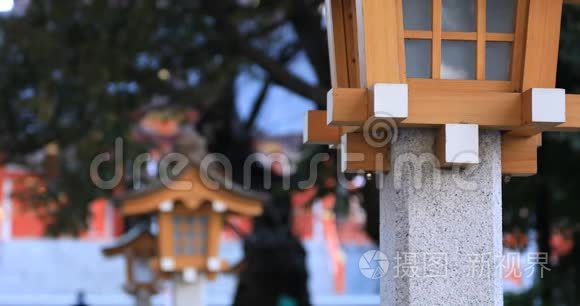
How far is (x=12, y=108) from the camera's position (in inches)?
366

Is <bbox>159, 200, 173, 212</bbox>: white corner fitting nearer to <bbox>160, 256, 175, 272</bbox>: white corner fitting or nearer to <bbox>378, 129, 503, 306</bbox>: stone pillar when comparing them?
<bbox>160, 256, 175, 272</bbox>: white corner fitting

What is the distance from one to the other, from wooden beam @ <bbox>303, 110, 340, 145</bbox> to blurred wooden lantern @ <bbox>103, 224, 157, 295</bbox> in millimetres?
4909

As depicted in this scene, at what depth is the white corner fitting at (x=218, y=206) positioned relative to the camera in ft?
24.6

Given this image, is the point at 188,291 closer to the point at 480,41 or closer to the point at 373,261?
the point at 373,261

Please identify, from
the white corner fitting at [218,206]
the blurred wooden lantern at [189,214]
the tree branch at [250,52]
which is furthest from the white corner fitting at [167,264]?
the tree branch at [250,52]

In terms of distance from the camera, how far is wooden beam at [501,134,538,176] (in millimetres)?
3893

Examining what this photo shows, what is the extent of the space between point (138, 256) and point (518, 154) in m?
6.06

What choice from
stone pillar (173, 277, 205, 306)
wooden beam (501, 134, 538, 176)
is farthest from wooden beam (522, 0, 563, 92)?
stone pillar (173, 277, 205, 306)

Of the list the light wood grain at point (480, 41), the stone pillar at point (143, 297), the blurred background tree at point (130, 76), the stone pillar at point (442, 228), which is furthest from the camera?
the stone pillar at point (143, 297)

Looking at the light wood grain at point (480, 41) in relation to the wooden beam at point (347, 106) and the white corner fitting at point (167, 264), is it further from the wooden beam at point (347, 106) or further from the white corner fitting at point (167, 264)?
the white corner fitting at point (167, 264)

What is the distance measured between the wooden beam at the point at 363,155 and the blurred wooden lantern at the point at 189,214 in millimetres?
3664

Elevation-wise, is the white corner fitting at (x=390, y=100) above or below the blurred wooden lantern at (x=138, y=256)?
above

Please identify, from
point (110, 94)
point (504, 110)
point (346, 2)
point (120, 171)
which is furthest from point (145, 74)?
point (504, 110)

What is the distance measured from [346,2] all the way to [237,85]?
8.16 m
